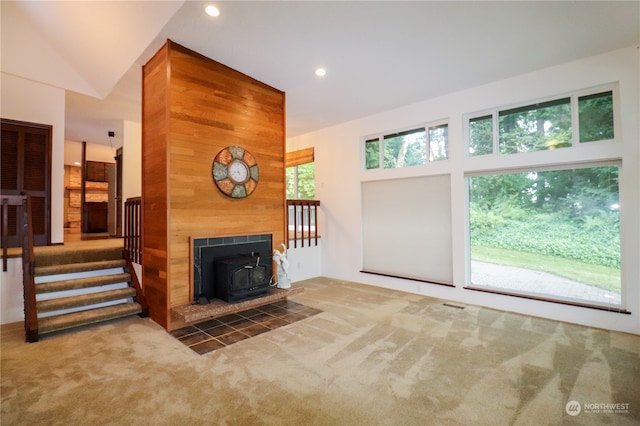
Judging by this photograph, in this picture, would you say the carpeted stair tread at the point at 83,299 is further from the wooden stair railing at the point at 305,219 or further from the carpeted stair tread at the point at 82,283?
the wooden stair railing at the point at 305,219

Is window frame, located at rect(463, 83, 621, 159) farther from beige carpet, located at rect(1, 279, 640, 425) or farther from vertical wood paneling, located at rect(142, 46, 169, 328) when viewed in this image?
vertical wood paneling, located at rect(142, 46, 169, 328)

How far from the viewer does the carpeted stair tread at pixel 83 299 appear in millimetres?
3389

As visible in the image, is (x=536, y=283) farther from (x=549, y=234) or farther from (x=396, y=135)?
(x=396, y=135)

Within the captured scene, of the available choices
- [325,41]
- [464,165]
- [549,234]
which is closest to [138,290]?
[325,41]

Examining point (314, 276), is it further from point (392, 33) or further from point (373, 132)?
point (392, 33)

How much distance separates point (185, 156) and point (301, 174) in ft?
13.2

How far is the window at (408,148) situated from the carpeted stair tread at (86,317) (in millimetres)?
4532

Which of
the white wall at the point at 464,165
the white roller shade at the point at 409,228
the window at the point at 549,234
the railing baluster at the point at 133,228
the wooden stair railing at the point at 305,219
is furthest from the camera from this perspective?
the wooden stair railing at the point at 305,219

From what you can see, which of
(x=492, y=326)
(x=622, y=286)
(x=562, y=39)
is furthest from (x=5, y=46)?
(x=622, y=286)

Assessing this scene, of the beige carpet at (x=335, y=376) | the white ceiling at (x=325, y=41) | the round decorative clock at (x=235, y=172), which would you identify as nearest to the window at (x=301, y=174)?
the white ceiling at (x=325, y=41)

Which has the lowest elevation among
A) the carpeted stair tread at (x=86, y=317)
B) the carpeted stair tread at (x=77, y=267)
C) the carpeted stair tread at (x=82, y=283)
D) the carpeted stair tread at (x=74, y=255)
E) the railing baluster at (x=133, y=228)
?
the carpeted stair tread at (x=86, y=317)

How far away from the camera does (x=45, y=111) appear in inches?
182

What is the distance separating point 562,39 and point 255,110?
12.5 feet

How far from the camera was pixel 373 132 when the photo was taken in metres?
5.64
